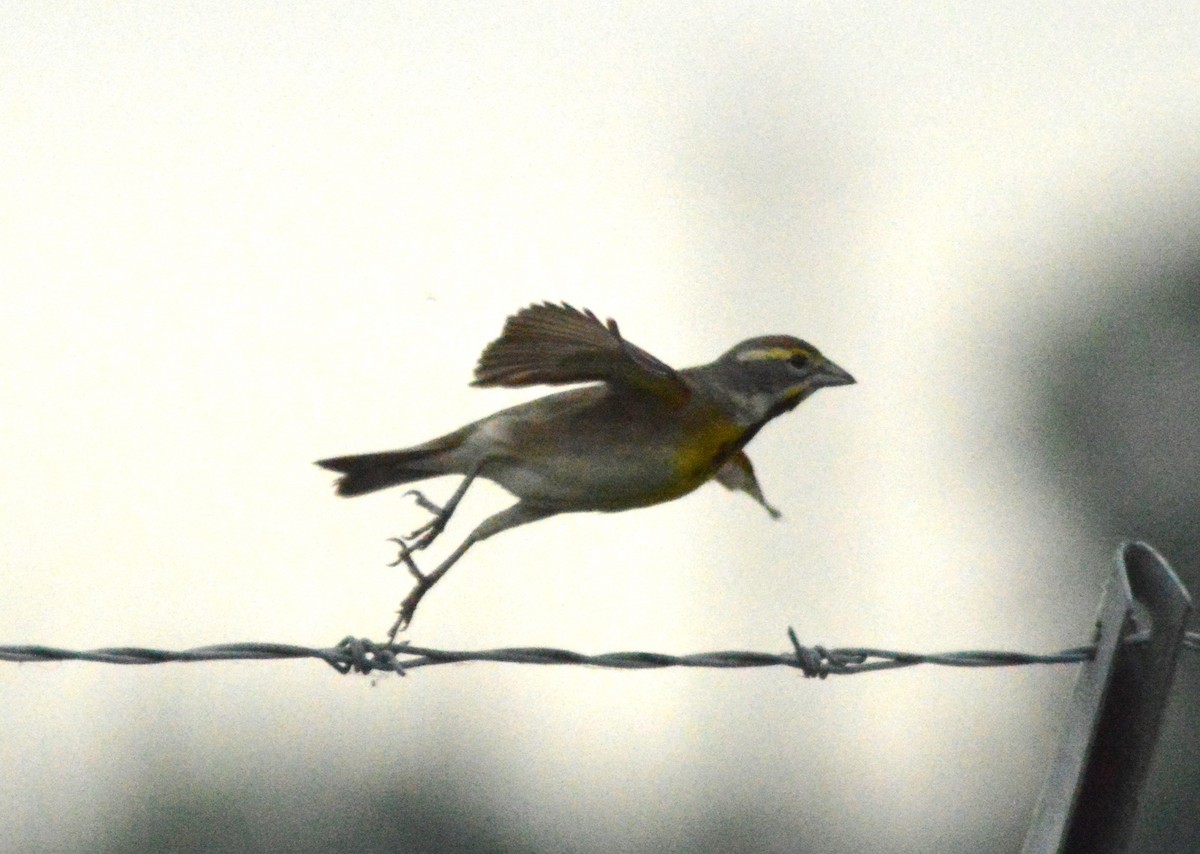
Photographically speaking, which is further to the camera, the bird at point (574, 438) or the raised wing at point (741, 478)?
the raised wing at point (741, 478)

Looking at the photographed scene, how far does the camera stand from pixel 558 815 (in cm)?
3344

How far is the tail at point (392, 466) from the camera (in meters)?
7.72

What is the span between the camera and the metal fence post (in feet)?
18.0

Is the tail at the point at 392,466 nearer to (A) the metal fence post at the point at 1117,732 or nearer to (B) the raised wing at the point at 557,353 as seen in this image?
(B) the raised wing at the point at 557,353

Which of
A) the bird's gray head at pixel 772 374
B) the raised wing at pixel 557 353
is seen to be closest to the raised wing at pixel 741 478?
the bird's gray head at pixel 772 374

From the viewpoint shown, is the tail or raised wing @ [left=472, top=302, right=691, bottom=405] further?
the tail

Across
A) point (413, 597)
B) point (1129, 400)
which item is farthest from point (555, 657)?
point (1129, 400)

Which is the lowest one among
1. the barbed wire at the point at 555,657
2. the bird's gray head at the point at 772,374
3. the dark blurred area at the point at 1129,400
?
the barbed wire at the point at 555,657

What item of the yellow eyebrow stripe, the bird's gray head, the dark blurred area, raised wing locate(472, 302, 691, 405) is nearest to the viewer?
raised wing locate(472, 302, 691, 405)

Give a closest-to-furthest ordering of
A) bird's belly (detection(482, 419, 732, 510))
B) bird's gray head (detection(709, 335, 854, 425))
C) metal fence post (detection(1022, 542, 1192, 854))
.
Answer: metal fence post (detection(1022, 542, 1192, 854))
bird's belly (detection(482, 419, 732, 510))
bird's gray head (detection(709, 335, 854, 425))

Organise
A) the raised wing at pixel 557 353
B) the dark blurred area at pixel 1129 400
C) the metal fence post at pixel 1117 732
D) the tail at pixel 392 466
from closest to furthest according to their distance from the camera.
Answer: the metal fence post at pixel 1117 732 → the raised wing at pixel 557 353 → the tail at pixel 392 466 → the dark blurred area at pixel 1129 400

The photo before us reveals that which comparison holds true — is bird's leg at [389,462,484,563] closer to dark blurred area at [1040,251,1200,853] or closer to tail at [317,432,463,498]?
tail at [317,432,463,498]

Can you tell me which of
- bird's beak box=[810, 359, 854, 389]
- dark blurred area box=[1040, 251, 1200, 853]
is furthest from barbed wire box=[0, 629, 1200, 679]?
dark blurred area box=[1040, 251, 1200, 853]

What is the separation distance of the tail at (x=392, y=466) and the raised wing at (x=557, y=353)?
0.65 m
